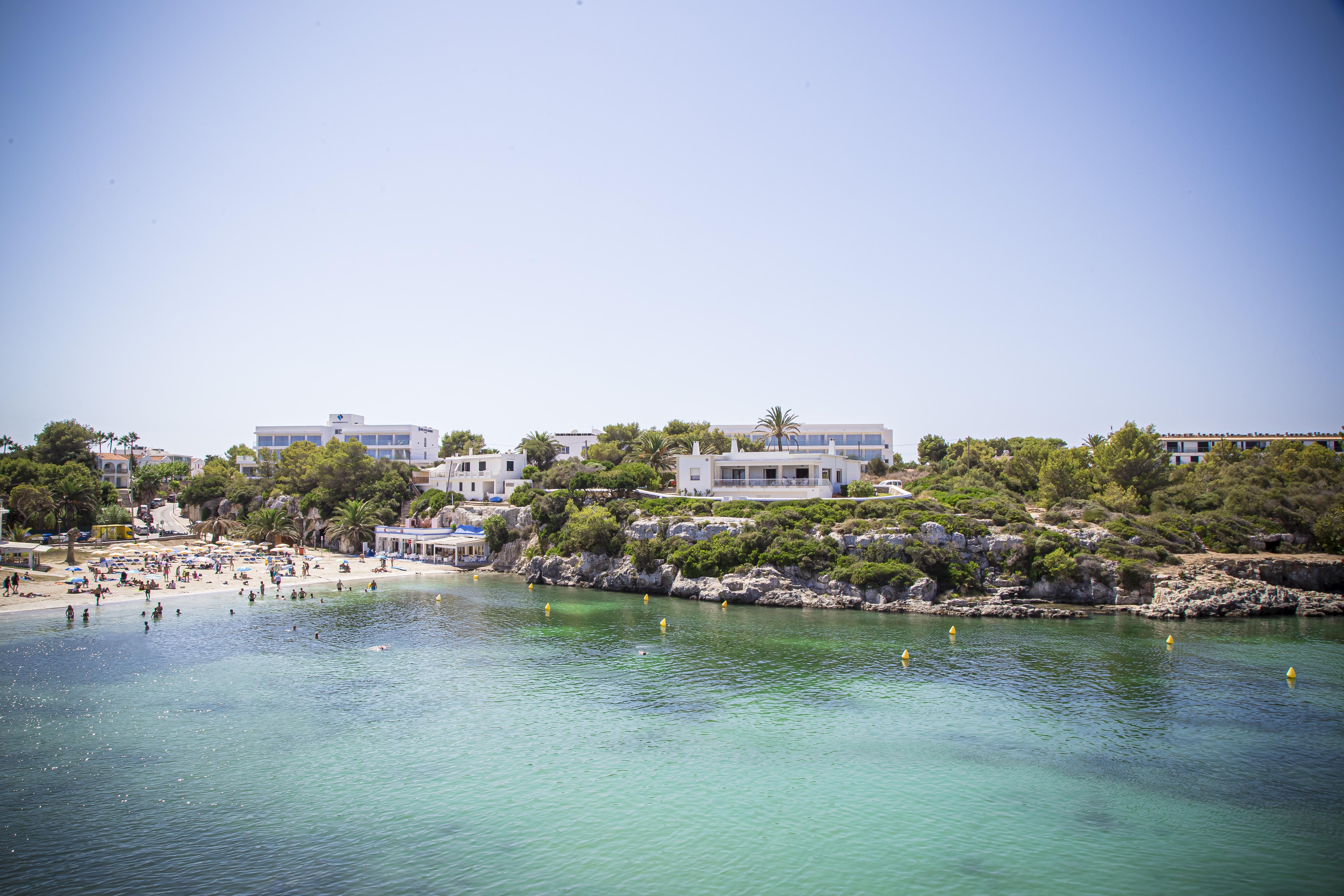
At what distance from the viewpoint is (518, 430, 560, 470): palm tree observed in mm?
92688

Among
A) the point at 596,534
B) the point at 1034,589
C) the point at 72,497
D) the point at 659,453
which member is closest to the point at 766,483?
the point at 659,453

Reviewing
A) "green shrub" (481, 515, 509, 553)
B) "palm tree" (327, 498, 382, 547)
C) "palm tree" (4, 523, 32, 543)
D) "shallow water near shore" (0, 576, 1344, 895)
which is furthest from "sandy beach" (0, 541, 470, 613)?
"shallow water near shore" (0, 576, 1344, 895)

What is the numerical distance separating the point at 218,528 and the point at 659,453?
56.8m

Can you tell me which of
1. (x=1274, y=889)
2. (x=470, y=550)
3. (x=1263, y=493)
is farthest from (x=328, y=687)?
(x=1263, y=493)

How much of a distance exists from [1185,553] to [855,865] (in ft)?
169

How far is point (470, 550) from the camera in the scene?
7744 centimetres

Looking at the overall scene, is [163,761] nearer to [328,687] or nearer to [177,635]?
[328,687]

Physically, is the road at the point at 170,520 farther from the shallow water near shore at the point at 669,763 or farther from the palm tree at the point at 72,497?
the shallow water near shore at the point at 669,763

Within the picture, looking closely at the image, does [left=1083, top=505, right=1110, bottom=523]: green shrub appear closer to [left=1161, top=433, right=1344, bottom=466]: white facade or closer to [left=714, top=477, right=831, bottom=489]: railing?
[left=714, top=477, right=831, bottom=489]: railing

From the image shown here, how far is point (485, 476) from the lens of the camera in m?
92.2

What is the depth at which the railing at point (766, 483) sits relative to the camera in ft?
233

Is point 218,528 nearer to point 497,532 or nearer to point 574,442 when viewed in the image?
point 497,532

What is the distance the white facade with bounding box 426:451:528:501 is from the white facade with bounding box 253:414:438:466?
3457 centimetres

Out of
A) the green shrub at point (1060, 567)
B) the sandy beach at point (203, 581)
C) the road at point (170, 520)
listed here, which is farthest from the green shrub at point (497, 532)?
the road at point (170, 520)
